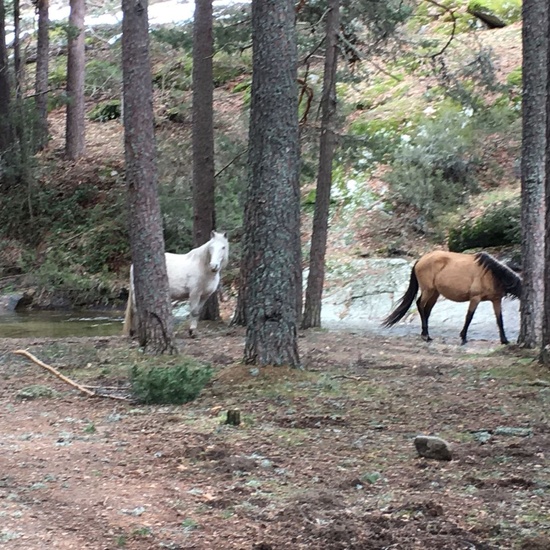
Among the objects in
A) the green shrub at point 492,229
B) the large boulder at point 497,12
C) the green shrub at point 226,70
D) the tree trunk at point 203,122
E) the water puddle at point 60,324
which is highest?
the large boulder at point 497,12

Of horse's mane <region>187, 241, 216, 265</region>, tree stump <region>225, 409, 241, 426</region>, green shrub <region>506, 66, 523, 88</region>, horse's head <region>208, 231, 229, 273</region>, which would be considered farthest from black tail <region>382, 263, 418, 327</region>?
green shrub <region>506, 66, 523, 88</region>

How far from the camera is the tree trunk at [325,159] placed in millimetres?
12586

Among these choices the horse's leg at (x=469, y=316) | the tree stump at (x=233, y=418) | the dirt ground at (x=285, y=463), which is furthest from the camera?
the horse's leg at (x=469, y=316)

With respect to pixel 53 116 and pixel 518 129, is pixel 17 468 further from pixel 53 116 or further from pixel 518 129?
pixel 53 116

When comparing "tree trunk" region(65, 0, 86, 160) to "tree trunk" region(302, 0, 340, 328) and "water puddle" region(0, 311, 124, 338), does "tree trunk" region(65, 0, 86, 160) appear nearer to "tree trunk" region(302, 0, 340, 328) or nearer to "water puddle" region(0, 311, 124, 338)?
"water puddle" region(0, 311, 124, 338)

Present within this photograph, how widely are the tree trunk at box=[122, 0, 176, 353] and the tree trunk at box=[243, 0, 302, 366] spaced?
5.86 ft

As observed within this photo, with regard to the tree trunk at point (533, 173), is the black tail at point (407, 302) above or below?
below

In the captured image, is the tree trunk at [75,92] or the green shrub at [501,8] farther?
the green shrub at [501,8]

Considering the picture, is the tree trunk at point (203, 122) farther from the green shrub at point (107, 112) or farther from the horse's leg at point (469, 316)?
the green shrub at point (107, 112)

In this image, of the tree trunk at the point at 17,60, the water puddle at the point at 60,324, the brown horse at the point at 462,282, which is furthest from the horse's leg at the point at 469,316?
the tree trunk at the point at 17,60

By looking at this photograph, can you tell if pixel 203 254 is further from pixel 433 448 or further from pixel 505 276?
pixel 433 448

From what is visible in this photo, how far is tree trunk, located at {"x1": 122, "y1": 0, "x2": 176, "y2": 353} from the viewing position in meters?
8.89

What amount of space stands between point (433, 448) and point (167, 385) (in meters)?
2.68

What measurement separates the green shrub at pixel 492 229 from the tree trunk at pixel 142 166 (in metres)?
10.7
